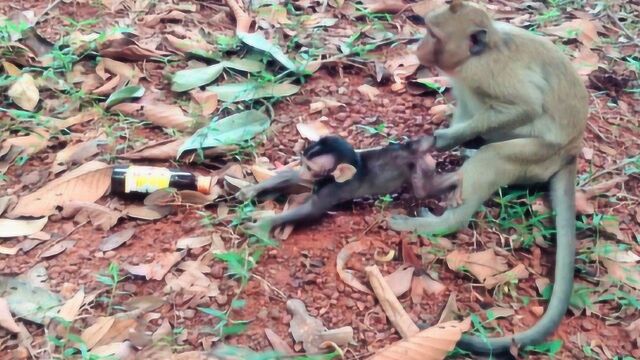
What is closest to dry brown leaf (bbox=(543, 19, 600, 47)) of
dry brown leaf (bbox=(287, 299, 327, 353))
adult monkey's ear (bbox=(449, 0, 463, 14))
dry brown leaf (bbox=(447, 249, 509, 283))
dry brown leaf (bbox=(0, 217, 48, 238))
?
adult monkey's ear (bbox=(449, 0, 463, 14))

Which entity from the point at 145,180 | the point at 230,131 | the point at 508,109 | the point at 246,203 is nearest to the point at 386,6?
the point at 230,131

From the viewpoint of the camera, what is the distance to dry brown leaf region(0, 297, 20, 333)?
3529 mm

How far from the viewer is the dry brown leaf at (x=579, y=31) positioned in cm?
593

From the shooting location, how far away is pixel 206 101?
4.96m

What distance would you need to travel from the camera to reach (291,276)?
383 cm

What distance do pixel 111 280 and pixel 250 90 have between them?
5.80ft

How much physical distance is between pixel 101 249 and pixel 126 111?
48.4 inches

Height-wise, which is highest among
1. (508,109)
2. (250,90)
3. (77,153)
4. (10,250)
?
(508,109)

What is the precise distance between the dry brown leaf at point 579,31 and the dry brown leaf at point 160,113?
9.63 ft

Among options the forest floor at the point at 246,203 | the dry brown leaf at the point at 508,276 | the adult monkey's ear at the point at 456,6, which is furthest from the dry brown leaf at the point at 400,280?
the adult monkey's ear at the point at 456,6

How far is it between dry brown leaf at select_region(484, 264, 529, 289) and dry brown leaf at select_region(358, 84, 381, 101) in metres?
1.66

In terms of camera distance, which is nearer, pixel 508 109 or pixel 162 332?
pixel 162 332

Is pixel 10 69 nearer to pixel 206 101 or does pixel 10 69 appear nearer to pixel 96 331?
pixel 206 101

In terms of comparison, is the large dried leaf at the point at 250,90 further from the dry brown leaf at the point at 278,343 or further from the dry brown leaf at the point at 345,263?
the dry brown leaf at the point at 278,343
